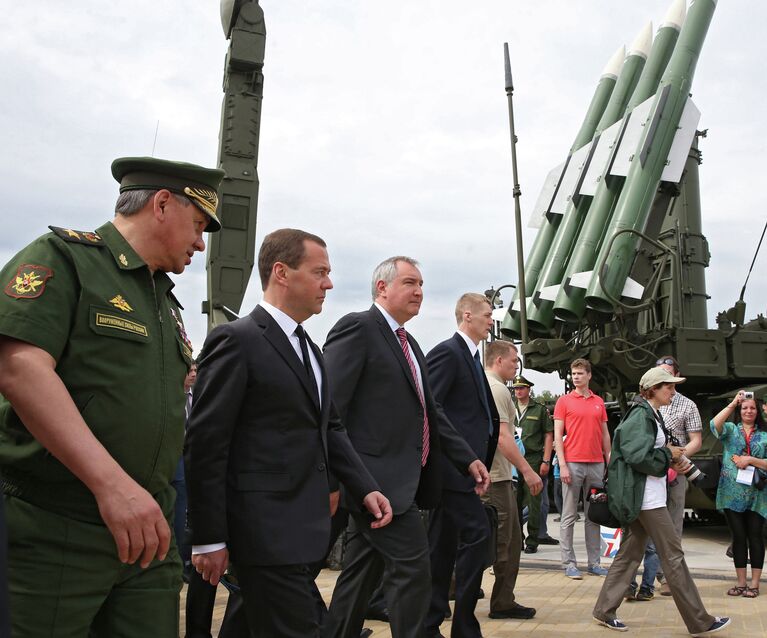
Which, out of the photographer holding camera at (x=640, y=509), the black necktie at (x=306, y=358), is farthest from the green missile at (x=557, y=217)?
the black necktie at (x=306, y=358)

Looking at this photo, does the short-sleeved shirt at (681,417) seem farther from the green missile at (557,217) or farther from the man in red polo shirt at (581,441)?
the green missile at (557,217)

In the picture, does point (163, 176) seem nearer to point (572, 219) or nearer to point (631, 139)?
point (631, 139)

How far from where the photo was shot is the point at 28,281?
1.80 m

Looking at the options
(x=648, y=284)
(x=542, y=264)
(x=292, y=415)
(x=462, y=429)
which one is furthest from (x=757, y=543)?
(x=542, y=264)

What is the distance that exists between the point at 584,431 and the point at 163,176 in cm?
597

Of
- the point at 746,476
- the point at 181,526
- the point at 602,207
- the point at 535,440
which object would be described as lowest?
the point at 181,526

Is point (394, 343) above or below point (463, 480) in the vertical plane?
above

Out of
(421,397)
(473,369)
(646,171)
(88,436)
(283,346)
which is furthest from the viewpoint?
(646,171)

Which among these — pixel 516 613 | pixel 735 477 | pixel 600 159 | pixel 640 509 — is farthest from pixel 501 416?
pixel 600 159

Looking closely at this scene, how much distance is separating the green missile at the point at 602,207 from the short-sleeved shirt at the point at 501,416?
24.5 feet

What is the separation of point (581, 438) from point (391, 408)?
13.9 feet

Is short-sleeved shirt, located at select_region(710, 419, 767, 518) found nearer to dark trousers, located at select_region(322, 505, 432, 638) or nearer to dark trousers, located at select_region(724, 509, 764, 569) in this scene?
dark trousers, located at select_region(724, 509, 764, 569)

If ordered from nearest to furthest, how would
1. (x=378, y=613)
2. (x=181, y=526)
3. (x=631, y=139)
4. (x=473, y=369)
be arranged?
1. (x=473, y=369)
2. (x=378, y=613)
3. (x=181, y=526)
4. (x=631, y=139)

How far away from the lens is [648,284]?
1301 centimetres
